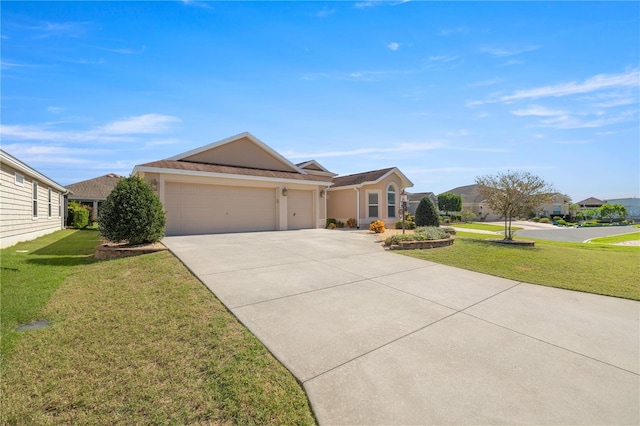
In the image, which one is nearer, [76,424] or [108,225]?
[76,424]

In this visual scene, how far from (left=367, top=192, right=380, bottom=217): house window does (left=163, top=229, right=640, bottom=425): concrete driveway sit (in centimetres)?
1257

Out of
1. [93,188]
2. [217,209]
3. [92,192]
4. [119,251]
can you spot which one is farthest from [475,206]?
[93,188]

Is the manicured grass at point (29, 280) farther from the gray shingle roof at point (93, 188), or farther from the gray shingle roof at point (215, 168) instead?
the gray shingle roof at point (93, 188)

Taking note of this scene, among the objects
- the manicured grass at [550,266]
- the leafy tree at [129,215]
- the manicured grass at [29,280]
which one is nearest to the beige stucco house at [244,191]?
the leafy tree at [129,215]

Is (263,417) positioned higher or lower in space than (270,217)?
lower

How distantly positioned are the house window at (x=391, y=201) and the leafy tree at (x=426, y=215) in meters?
2.58

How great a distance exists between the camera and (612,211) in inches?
1737

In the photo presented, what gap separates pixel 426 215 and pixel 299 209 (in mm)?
7703

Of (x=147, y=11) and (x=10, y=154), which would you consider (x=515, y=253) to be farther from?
(x=10, y=154)

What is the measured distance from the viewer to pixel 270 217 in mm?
14648

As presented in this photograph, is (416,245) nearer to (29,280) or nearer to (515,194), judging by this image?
(515,194)

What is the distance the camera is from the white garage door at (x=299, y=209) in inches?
602

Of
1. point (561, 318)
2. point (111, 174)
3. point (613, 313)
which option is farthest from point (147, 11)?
point (111, 174)

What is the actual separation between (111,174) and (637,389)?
39.4 metres
